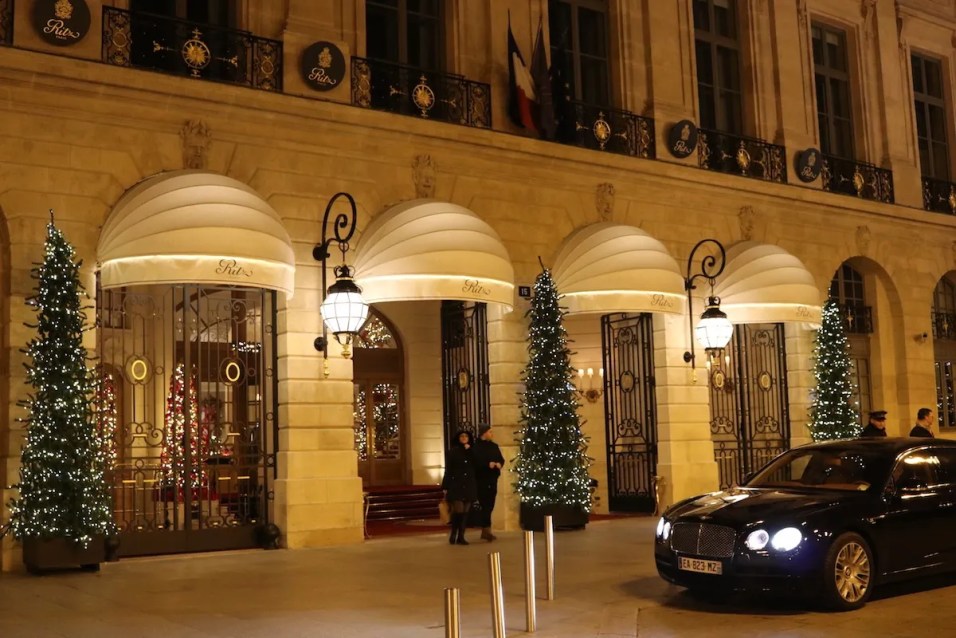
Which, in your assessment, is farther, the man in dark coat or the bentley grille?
the man in dark coat

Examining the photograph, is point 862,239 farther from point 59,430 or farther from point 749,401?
point 59,430

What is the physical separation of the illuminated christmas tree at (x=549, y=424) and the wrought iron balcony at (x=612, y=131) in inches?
125

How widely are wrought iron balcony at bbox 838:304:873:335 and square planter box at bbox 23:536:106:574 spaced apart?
1623cm

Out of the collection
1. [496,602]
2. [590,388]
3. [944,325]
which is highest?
[944,325]

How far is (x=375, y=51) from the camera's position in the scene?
16922 mm

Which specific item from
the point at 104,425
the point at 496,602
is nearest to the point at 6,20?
the point at 104,425

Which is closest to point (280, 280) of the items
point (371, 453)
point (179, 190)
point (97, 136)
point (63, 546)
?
point (179, 190)

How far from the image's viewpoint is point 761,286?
1969 cm

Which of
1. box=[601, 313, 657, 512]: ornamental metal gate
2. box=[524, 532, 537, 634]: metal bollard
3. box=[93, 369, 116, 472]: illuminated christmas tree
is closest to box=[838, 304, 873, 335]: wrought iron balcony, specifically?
box=[601, 313, 657, 512]: ornamental metal gate

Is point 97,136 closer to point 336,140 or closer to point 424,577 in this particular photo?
point 336,140

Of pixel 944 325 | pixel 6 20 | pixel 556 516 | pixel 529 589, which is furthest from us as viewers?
pixel 944 325

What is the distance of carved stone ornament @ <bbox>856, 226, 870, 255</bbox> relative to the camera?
22.6 m

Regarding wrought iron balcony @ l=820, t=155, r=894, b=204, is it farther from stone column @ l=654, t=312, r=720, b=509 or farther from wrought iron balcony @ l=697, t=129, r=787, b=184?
stone column @ l=654, t=312, r=720, b=509

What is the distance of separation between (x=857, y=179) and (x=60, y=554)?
56.6 ft
